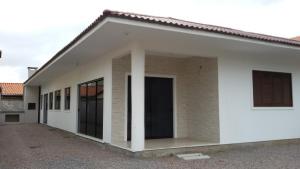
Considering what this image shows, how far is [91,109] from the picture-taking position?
11125 millimetres

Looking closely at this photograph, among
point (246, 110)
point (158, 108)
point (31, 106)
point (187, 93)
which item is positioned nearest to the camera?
point (246, 110)

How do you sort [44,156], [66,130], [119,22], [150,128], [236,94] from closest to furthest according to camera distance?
1. [119,22]
2. [44,156]
3. [236,94]
4. [150,128]
5. [66,130]

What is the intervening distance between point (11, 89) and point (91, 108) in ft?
80.4

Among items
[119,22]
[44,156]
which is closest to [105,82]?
[44,156]

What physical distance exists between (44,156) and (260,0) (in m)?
8.54

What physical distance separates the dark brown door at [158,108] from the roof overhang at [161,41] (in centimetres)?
190

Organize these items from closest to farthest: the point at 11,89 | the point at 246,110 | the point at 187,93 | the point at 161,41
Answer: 1. the point at 161,41
2. the point at 246,110
3. the point at 187,93
4. the point at 11,89

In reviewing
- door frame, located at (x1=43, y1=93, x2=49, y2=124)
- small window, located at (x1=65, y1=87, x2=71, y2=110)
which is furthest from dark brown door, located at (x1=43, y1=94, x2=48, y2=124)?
small window, located at (x1=65, y1=87, x2=71, y2=110)

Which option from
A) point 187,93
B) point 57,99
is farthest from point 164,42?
point 57,99

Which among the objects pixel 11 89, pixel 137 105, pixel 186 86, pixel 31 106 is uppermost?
pixel 11 89

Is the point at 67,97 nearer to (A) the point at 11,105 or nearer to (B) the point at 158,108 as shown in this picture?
(B) the point at 158,108

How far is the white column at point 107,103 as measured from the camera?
9.20 m

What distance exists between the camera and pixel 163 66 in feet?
33.5

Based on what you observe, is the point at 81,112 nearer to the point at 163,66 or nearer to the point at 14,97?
the point at 163,66
